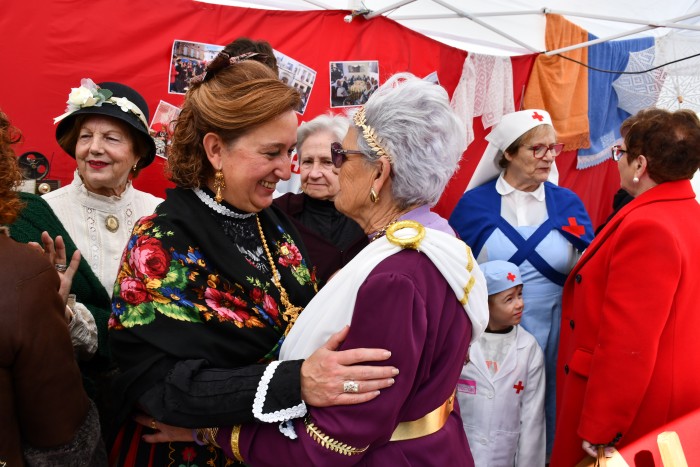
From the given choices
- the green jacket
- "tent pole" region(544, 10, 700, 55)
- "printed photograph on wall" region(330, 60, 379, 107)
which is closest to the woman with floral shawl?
the green jacket

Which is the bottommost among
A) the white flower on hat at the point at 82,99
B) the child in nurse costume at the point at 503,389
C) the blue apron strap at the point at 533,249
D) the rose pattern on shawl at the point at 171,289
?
the child in nurse costume at the point at 503,389

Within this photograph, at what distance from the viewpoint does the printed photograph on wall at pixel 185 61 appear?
359 cm

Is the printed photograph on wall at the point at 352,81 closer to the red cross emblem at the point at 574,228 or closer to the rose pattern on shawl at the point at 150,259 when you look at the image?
the red cross emblem at the point at 574,228

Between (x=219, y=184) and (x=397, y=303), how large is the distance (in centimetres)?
79

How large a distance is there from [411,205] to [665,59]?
481 centimetres

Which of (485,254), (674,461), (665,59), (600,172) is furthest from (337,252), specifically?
(665,59)

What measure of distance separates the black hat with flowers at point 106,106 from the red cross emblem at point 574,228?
244 cm

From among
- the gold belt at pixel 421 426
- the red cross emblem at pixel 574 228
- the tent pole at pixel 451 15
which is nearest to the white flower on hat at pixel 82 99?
the gold belt at pixel 421 426

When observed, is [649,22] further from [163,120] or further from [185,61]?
[163,120]

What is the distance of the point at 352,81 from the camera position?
167 inches

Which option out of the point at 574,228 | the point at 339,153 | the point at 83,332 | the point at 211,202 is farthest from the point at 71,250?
the point at 574,228

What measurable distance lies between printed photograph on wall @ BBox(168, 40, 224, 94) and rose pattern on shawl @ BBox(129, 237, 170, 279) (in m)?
2.16

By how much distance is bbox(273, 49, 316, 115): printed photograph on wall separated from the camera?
3949 mm

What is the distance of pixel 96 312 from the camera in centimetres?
226
